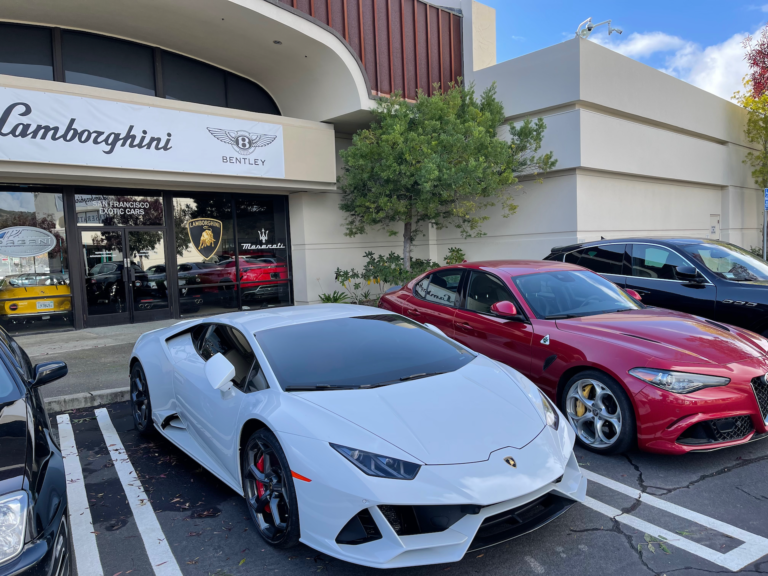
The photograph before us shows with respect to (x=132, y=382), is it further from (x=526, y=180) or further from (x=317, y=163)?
(x=526, y=180)

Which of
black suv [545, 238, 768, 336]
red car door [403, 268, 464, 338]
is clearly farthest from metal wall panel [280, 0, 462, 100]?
red car door [403, 268, 464, 338]

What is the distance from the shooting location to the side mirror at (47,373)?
3400mm

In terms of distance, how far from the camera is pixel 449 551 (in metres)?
2.42

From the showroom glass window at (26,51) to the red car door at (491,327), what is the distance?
34.1 feet

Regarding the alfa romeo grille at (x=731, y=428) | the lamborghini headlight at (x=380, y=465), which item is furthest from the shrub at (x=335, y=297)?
the lamborghini headlight at (x=380, y=465)

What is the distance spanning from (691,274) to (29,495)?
7017 millimetres

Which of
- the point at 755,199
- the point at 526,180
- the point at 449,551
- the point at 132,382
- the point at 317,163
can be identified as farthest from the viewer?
the point at 755,199

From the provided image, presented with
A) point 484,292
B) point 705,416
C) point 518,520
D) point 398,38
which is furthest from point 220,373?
point 398,38

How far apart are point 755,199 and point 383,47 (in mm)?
15665

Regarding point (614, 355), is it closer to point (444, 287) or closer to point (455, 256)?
point (444, 287)

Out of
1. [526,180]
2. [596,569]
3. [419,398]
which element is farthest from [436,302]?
[526,180]

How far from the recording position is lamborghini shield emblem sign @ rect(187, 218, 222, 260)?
12.7 m

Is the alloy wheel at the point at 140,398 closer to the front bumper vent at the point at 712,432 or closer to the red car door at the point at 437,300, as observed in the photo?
the red car door at the point at 437,300

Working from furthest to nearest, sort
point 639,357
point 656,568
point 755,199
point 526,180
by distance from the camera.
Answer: point 755,199 → point 526,180 → point 639,357 → point 656,568
